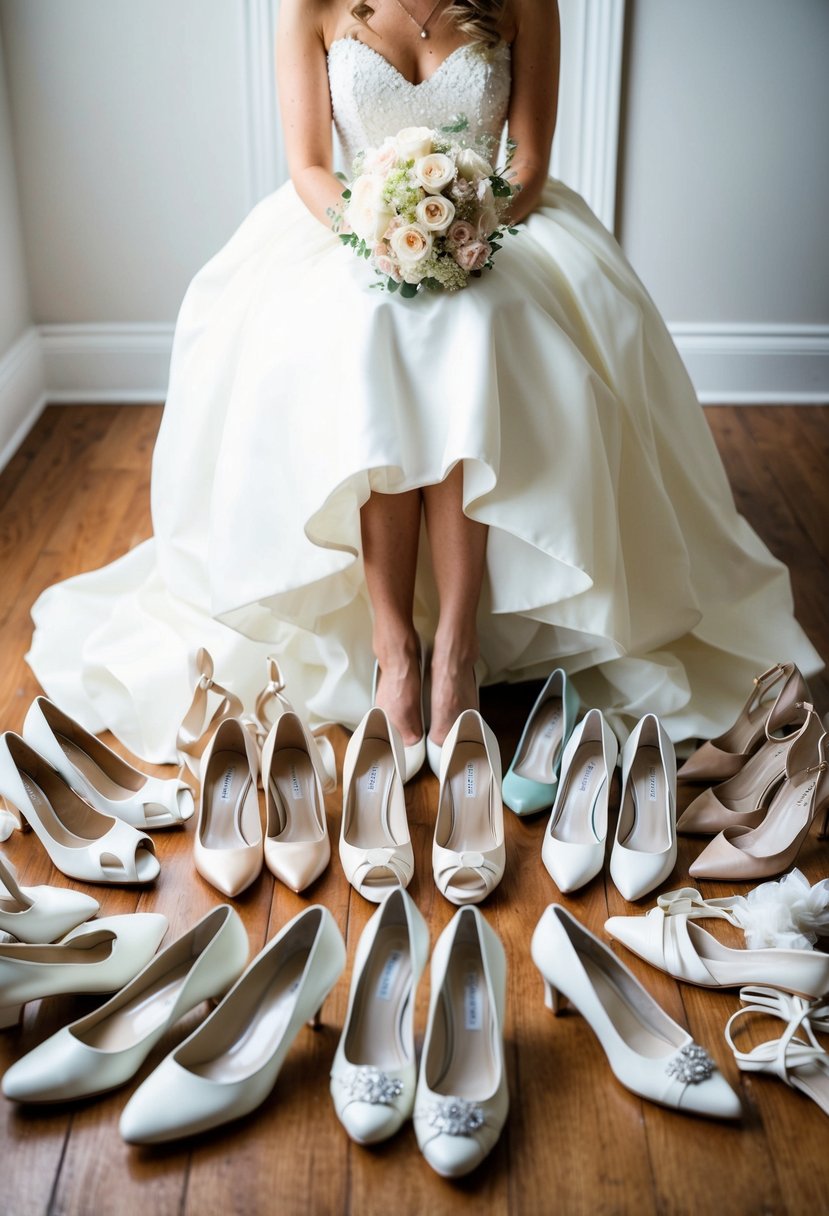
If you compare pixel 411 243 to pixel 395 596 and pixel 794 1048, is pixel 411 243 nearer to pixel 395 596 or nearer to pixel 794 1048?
pixel 395 596

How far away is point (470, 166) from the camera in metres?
1.77

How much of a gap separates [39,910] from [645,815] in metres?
0.90

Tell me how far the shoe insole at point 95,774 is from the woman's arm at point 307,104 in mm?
1055

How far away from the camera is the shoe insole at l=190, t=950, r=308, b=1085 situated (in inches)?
54.1

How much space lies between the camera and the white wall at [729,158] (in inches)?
118

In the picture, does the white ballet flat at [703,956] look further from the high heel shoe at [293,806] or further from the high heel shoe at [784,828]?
the high heel shoe at [293,806]

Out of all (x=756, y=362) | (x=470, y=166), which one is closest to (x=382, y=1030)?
(x=470, y=166)

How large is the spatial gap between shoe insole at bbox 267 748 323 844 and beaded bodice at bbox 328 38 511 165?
116 centimetres

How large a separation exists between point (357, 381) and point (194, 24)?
5.78 feet

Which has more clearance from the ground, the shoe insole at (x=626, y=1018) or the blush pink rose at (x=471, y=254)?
the blush pink rose at (x=471, y=254)

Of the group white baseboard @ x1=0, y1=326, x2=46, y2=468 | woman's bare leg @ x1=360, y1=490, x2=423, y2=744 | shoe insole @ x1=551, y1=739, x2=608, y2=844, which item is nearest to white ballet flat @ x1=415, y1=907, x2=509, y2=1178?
shoe insole @ x1=551, y1=739, x2=608, y2=844

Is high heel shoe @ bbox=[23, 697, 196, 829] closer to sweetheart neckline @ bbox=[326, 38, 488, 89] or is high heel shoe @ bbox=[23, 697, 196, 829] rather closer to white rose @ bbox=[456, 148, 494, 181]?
white rose @ bbox=[456, 148, 494, 181]

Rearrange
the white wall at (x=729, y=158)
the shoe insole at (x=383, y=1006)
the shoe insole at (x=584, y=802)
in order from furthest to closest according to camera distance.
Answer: the white wall at (x=729, y=158), the shoe insole at (x=584, y=802), the shoe insole at (x=383, y=1006)

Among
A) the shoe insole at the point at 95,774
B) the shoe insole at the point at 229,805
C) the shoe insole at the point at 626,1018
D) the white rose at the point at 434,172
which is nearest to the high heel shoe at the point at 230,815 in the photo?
the shoe insole at the point at 229,805
